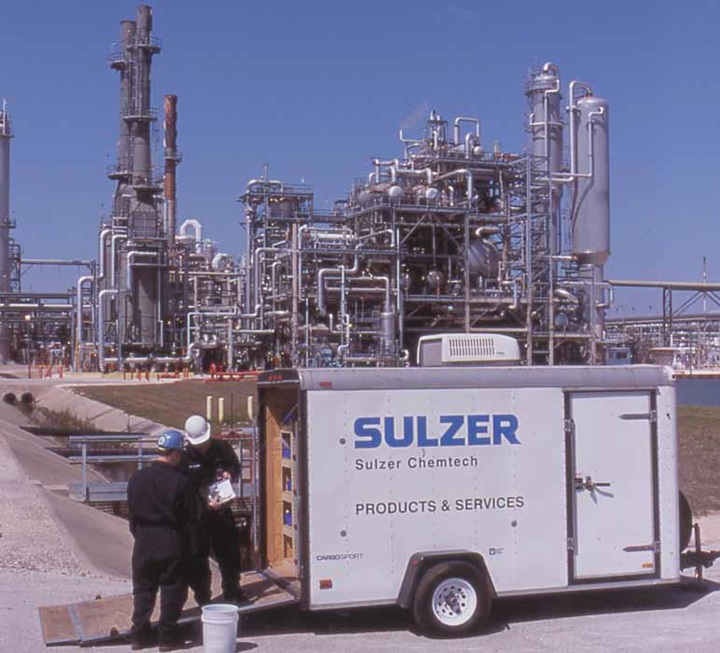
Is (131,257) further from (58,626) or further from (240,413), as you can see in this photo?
(58,626)

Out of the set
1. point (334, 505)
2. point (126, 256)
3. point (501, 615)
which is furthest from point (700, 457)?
point (126, 256)

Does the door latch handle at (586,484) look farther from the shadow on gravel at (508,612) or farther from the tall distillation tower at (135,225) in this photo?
the tall distillation tower at (135,225)

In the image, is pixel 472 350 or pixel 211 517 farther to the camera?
pixel 472 350

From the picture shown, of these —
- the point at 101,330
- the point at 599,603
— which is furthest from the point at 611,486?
the point at 101,330

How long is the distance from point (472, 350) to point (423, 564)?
233 cm

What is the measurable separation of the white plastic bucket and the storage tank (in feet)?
193

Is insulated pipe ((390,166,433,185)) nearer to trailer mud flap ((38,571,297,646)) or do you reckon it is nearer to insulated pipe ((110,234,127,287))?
insulated pipe ((110,234,127,287))

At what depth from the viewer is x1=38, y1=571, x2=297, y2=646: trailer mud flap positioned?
10.1 m

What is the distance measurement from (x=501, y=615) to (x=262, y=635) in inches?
98.6

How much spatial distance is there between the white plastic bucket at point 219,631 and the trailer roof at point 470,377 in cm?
218

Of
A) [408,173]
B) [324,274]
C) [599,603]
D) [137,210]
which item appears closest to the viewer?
[599,603]

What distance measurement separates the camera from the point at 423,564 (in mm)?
10586

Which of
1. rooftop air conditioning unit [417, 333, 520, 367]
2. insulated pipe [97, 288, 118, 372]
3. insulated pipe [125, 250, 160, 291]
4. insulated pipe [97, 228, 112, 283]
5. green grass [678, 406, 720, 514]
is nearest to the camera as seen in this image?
rooftop air conditioning unit [417, 333, 520, 367]

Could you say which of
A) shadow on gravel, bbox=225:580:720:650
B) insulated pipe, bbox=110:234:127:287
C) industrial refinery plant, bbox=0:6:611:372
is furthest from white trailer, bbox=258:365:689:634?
insulated pipe, bbox=110:234:127:287
